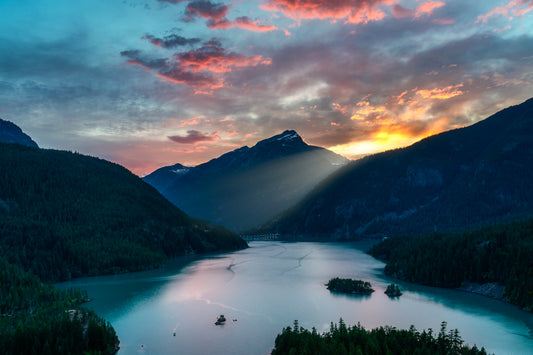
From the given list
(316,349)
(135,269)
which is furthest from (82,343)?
(135,269)

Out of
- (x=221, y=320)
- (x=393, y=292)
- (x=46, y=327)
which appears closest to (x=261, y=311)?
(x=221, y=320)

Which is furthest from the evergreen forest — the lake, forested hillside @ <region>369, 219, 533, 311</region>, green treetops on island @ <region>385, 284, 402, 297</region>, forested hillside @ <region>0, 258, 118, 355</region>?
forested hillside @ <region>369, 219, 533, 311</region>

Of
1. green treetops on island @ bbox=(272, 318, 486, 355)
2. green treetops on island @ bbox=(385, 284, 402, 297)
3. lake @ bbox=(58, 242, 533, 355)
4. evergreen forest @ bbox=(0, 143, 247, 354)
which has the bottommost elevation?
lake @ bbox=(58, 242, 533, 355)

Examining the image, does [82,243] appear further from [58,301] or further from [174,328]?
[174,328]

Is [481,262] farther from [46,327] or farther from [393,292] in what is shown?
[46,327]

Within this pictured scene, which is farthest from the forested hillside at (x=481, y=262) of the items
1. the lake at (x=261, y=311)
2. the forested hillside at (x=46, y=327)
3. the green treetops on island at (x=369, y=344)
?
the forested hillside at (x=46, y=327)

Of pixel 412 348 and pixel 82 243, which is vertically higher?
pixel 82 243

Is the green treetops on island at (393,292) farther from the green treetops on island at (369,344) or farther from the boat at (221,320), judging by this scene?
the boat at (221,320)

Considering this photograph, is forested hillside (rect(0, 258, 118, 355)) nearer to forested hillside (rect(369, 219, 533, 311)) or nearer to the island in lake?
the island in lake
